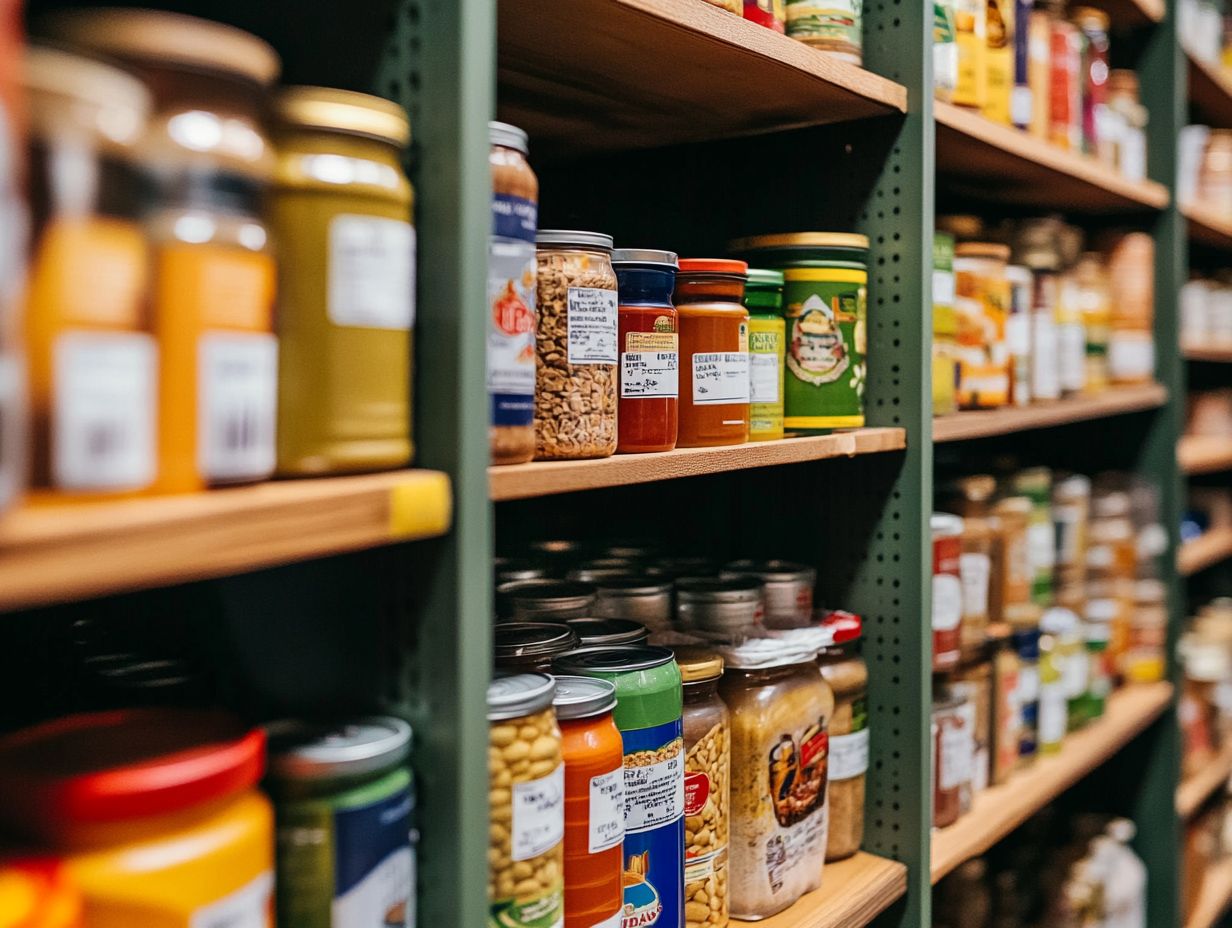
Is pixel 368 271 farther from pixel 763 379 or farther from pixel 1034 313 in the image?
pixel 1034 313

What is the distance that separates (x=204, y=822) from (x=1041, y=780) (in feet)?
5.12

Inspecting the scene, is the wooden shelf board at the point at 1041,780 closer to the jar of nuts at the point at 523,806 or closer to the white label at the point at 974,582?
the white label at the point at 974,582

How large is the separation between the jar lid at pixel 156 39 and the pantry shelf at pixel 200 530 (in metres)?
0.23

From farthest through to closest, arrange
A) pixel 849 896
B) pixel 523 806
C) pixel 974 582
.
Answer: pixel 974 582
pixel 849 896
pixel 523 806

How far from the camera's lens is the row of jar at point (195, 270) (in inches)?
20.0

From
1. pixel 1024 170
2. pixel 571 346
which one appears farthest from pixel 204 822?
pixel 1024 170

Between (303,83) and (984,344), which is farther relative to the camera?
(984,344)

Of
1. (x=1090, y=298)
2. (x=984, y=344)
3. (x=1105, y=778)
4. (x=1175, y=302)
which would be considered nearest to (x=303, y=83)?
(x=984, y=344)

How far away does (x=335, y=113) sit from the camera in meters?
0.68

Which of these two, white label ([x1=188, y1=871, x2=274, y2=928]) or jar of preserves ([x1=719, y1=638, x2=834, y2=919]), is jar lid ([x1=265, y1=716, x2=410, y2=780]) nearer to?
white label ([x1=188, y1=871, x2=274, y2=928])

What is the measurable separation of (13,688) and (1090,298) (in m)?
1.93

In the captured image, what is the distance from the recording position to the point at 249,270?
61 cm

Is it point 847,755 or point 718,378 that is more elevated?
point 718,378

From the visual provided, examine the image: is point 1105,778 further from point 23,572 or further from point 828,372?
point 23,572
